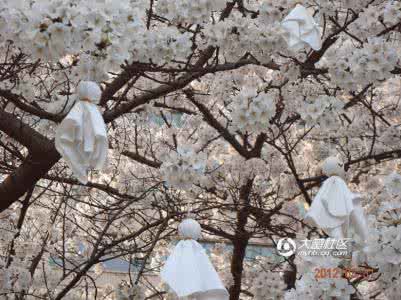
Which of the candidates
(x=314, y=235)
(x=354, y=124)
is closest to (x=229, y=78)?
(x=354, y=124)

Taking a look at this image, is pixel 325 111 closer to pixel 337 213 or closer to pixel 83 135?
pixel 337 213

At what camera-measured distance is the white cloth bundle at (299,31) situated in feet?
14.2

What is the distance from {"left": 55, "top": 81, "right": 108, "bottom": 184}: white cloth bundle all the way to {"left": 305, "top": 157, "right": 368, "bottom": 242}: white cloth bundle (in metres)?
1.31

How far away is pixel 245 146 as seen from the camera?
766 centimetres

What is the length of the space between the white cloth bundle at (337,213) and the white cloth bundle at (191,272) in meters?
0.70

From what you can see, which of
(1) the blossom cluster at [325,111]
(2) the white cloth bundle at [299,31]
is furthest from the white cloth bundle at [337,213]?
(1) the blossom cluster at [325,111]

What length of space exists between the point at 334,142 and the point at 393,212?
140 inches

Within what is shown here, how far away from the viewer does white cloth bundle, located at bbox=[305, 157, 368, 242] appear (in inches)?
163

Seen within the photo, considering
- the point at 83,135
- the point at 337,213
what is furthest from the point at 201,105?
the point at 83,135

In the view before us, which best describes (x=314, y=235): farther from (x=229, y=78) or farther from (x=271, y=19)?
(x=271, y=19)

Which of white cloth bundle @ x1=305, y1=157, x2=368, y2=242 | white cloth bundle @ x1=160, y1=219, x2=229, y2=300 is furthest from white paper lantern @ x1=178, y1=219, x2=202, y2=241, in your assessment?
white cloth bundle @ x1=305, y1=157, x2=368, y2=242

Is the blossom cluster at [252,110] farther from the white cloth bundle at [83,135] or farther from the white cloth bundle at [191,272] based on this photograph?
the white cloth bundle at [83,135]

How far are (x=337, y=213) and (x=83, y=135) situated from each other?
1.53 metres

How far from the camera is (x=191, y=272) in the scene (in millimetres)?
3764
